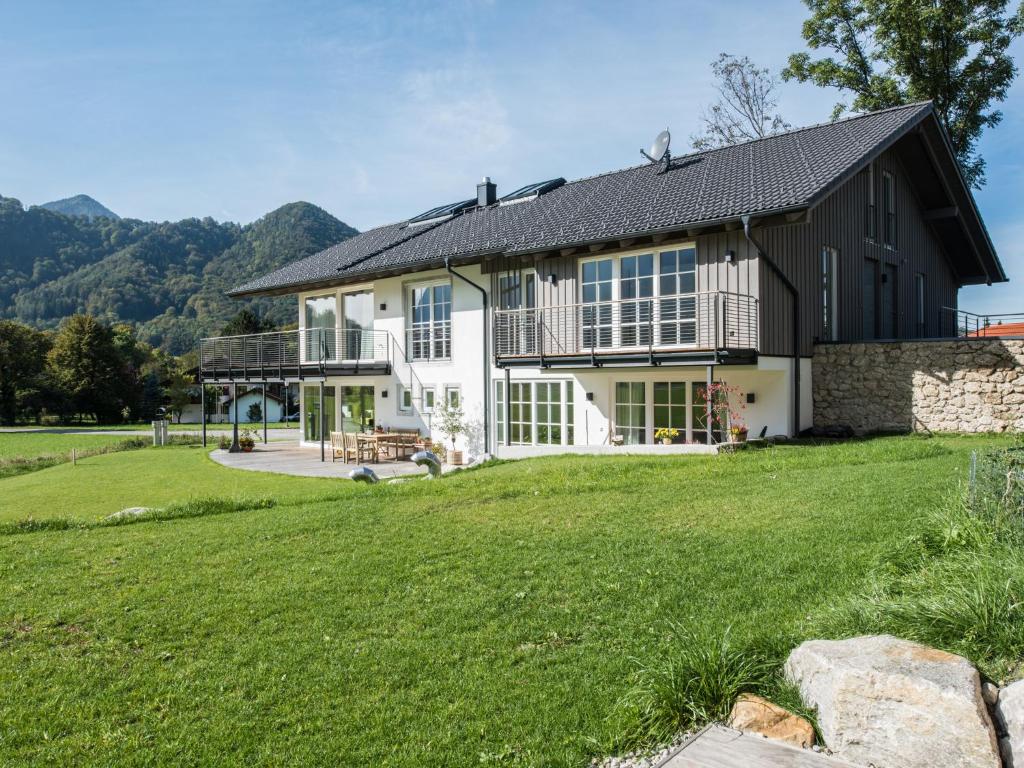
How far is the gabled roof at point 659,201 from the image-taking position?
14858mm

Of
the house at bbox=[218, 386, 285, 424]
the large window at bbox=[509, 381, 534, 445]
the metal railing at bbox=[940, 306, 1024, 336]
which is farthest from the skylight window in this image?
the house at bbox=[218, 386, 285, 424]

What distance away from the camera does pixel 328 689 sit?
4.30 metres

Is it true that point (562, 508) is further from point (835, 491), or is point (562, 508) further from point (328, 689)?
point (328, 689)

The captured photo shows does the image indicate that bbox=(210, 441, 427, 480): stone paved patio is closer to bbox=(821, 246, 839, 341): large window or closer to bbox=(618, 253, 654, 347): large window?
bbox=(618, 253, 654, 347): large window

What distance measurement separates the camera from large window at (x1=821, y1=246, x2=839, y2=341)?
16703mm

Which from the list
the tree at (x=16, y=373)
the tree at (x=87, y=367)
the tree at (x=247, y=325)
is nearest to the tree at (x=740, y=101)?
the tree at (x=247, y=325)

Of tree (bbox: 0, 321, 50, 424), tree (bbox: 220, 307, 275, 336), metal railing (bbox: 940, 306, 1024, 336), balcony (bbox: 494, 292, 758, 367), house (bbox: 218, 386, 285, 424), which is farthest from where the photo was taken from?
house (bbox: 218, 386, 285, 424)

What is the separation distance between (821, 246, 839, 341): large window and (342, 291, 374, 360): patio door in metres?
12.8

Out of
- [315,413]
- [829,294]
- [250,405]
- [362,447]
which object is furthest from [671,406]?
[250,405]

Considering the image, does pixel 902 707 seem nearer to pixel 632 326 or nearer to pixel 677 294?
pixel 677 294

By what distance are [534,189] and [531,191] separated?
11 cm

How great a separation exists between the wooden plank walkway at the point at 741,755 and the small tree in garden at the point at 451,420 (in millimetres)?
16771

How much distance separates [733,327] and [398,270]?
9954 millimetres

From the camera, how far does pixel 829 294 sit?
1695 centimetres
